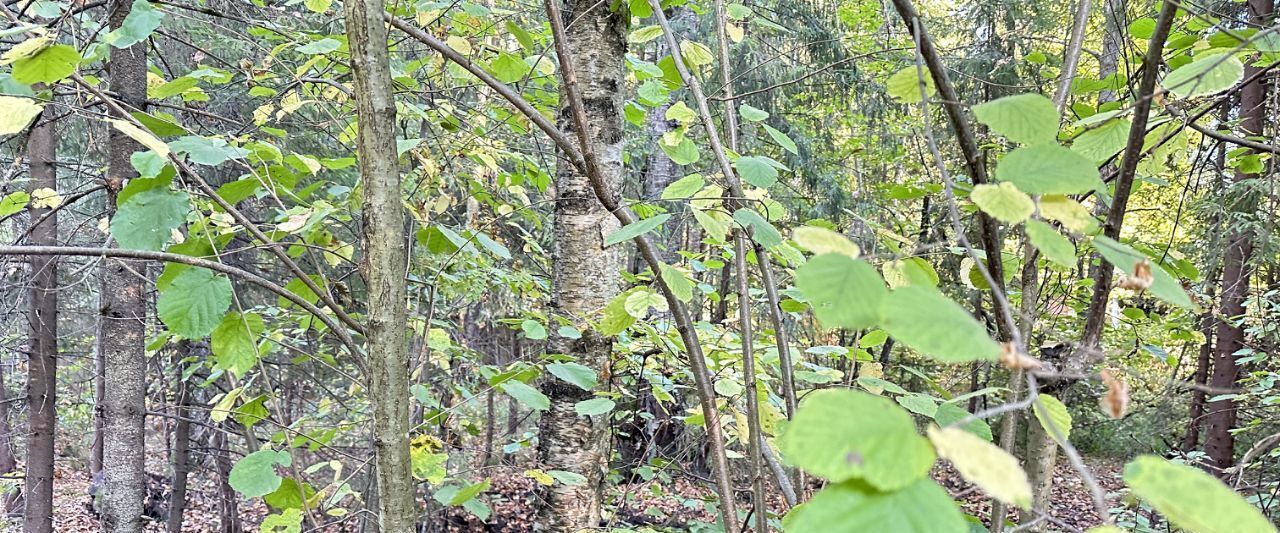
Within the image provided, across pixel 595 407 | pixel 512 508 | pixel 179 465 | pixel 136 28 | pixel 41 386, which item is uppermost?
pixel 136 28

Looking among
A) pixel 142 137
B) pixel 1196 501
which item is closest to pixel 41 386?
pixel 142 137

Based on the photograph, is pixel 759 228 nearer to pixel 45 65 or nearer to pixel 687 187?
pixel 687 187

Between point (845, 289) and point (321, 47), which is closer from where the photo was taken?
point (845, 289)

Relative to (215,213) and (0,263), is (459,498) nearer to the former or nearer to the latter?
(215,213)

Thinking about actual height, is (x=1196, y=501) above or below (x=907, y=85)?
below

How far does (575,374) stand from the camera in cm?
150

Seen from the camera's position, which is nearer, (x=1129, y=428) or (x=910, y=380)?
(x=910, y=380)

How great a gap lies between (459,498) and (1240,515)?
4.09 feet

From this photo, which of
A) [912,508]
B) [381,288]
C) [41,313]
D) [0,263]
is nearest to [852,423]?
[912,508]

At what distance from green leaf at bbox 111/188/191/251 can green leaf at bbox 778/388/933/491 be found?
3.15 feet

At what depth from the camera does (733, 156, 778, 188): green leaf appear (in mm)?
1068

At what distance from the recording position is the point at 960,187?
0.68 meters

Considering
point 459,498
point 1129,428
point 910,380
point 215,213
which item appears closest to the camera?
point 459,498

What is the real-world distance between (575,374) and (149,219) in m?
0.83
